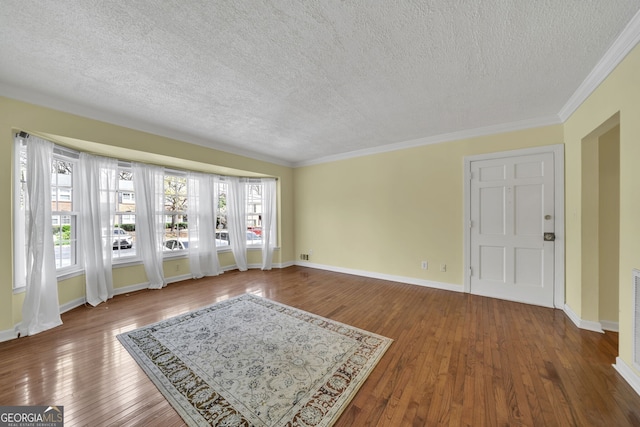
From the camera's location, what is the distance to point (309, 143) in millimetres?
4199

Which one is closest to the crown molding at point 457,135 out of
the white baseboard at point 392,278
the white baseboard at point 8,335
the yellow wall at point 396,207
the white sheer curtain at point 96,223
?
the yellow wall at point 396,207

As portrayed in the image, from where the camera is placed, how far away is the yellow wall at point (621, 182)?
1.68 meters

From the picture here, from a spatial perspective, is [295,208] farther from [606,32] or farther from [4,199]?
[606,32]

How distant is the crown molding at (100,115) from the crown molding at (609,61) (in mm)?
4779

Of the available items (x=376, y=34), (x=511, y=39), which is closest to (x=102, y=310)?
(x=376, y=34)

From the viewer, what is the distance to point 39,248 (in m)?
A: 2.58

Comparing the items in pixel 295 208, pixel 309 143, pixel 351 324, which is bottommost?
pixel 351 324

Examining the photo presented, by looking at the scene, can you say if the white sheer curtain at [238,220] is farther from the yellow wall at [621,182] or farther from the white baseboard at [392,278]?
the yellow wall at [621,182]

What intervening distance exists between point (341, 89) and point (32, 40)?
Result: 2.49 metres

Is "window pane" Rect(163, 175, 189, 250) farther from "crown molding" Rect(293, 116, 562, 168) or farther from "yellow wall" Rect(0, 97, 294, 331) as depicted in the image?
"crown molding" Rect(293, 116, 562, 168)

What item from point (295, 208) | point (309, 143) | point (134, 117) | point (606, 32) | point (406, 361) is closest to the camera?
point (606, 32)

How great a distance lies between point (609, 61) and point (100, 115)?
17.4 feet

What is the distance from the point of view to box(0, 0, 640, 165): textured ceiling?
1485 mm

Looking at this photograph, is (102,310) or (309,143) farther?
(309,143)
